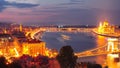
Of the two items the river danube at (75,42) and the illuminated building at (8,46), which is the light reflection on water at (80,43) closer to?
the river danube at (75,42)

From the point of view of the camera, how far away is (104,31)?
31.8 metres

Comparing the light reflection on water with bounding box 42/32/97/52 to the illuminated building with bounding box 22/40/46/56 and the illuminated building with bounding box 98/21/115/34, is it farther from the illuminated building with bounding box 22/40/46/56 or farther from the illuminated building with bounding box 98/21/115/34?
the illuminated building with bounding box 98/21/115/34

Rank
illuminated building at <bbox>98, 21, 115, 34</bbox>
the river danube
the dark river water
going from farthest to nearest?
illuminated building at <bbox>98, 21, 115, 34</bbox>, the river danube, the dark river water

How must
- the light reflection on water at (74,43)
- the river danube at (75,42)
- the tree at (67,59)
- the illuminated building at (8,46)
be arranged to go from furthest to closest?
1. the river danube at (75,42)
2. the light reflection on water at (74,43)
3. the illuminated building at (8,46)
4. the tree at (67,59)

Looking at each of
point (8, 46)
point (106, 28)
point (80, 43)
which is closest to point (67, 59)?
point (8, 46)

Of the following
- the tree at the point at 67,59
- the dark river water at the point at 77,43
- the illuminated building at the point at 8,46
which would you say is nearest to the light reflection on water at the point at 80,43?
the dark river water at the point at 77,43

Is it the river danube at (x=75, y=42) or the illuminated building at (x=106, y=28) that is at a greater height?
the river danube at (x=75, y=42)

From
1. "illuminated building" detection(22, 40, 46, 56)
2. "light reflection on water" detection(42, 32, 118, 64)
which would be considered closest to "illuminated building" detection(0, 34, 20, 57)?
"illuminated building" detection(22, 40, 46, 56)

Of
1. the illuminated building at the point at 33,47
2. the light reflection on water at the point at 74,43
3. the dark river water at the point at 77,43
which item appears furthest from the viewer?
the light reflection on water at the point at 74,43

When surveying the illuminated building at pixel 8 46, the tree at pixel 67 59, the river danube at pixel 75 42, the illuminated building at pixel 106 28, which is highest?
the tree at pixel 67 59

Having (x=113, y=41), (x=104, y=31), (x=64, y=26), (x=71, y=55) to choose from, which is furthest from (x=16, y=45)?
(x=64, y=26)

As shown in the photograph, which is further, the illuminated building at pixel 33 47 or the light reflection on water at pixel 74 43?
the light reflection on water at pixel 74 43

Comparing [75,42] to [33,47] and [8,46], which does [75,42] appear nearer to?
[8,46]

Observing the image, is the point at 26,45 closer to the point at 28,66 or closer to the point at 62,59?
the point at 28,66
